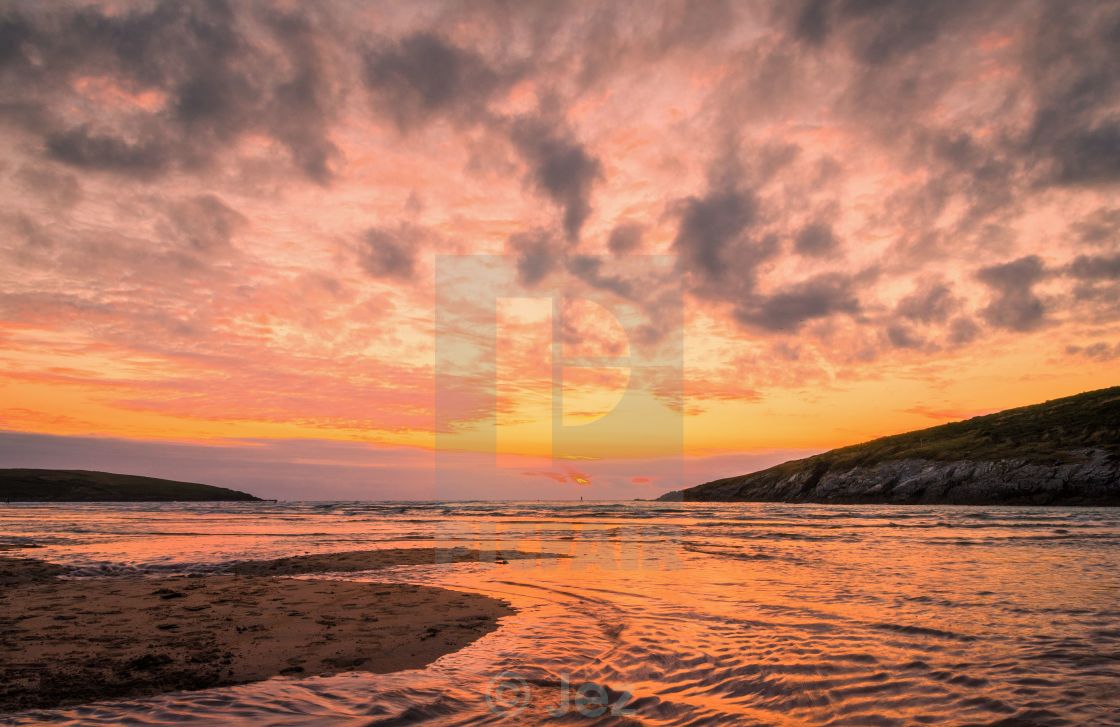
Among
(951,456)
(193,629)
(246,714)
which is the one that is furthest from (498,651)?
(951,456)

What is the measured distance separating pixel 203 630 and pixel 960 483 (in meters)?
121

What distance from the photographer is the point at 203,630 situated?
11.3 metres

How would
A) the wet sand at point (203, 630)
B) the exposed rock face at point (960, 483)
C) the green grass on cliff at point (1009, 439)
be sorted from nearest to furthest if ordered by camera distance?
the wet sand at point (203, 630) < the exposed rock face at point (960, 483) < the green grass on cliff at point (1009, 439)

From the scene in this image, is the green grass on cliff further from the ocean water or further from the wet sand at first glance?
the wet sand

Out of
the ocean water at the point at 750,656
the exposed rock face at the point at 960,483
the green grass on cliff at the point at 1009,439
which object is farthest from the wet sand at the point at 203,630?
the green grass on cliff at the point at 1009,439

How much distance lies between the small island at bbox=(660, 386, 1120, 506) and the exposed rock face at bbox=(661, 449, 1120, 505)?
142mm

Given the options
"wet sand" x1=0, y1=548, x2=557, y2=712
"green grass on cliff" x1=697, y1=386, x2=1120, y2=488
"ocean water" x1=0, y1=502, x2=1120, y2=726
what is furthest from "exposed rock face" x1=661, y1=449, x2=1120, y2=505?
"wet sand" x1=0, y1=548, x2=557, y2=712

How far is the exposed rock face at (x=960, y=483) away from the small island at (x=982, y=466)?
0.47 feet

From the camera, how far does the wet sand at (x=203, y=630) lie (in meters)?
8.34

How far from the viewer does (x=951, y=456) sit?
115938 mm

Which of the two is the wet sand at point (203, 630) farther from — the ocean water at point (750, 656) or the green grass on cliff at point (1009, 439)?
the green grass on cliff at point (1009, 439)

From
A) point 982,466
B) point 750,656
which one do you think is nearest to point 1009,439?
point 982,466

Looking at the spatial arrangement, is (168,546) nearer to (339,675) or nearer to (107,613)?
(107,613)

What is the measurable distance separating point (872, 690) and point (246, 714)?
7.97 metres
